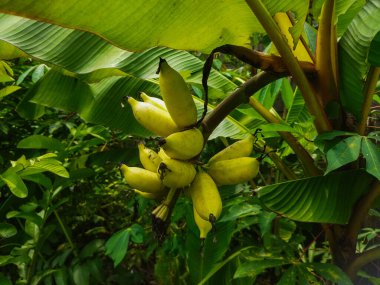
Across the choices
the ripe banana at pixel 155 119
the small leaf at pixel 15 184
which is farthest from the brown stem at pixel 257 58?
the small leaf at pixel 15 184

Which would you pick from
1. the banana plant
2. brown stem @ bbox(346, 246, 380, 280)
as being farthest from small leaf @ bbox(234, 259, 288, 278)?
Answer: brown stem @ bbox(346, 246, 380, 280)

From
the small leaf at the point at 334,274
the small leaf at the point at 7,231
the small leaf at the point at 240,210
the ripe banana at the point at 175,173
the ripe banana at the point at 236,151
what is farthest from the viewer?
the small leaf at the point at 7,231

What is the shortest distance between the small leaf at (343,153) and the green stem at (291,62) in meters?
0.09

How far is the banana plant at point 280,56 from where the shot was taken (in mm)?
511

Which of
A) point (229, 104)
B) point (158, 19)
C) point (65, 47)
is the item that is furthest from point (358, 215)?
point (65, 47)

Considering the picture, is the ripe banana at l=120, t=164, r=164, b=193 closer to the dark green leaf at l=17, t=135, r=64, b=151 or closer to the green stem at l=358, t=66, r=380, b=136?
the green stem at l=358, t=66, r=380, b=136

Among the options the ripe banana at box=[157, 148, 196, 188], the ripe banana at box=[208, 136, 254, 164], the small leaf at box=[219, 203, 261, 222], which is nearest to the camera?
the ripe banana at box=[157, 148, 196, 188]

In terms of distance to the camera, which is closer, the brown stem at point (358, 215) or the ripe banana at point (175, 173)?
the ripe banana at point (175, 173)

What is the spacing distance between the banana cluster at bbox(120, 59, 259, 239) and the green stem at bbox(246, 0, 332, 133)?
0.17 m

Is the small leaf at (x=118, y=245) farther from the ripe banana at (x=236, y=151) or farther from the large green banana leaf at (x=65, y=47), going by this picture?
the ripe banana at (x=236, y=151)

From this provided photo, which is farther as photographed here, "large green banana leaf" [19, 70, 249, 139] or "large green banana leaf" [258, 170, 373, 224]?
"large green banana leaf" [19, 70, 249, 139]

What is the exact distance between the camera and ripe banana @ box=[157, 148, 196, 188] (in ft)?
1.50

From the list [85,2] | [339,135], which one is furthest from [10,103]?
[339,135]

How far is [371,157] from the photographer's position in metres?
0.61
